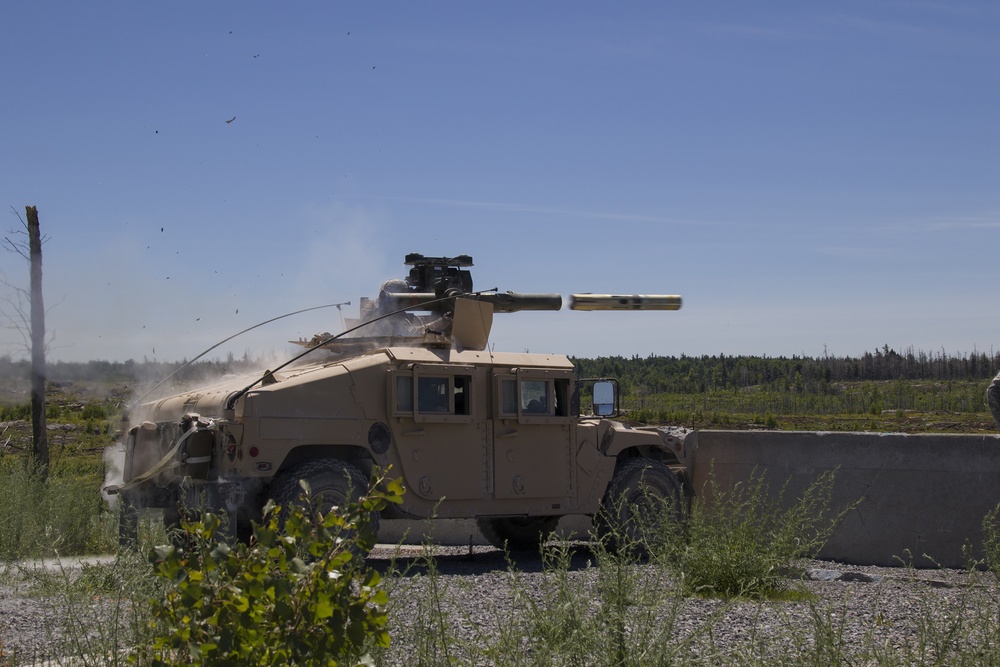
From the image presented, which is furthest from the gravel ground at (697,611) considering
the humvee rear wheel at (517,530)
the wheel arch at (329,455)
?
the humvee rear wheel at (517,530)

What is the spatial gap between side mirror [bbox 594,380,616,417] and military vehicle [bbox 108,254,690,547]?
1 centimetres

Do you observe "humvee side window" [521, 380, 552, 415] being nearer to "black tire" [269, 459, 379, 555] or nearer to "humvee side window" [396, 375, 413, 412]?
"humvee side window" [396, 375, 413, 412]

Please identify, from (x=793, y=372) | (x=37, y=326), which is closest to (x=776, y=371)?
(x=793, y=372)

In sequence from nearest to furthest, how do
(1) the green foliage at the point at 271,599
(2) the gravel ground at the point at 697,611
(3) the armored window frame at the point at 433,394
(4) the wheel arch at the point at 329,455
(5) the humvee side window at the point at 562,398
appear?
(1) the green foliage at the point at 271,599 → (2) the gravel ground at the point at 697,611 → (4) the wheel arch at the point at 329,455 → (3) the armored window frame at the point at 433,394 → (5) the humvee side window at the point at 562,398

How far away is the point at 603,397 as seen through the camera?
436 inches

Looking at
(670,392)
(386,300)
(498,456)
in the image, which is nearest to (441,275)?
(386,300)

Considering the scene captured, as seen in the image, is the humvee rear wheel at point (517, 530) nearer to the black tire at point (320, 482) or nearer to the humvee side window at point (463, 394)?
the humvee side window at point (463, 394)

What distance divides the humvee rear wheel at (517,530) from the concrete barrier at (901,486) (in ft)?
6.87

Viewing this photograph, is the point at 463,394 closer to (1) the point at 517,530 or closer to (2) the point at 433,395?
(2) the point at 433,395

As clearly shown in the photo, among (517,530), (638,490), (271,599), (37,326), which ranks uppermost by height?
(37,326)

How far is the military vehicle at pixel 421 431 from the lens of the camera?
29.6 feet

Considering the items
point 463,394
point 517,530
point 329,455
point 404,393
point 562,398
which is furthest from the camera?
point 517,530

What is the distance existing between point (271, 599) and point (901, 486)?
8501 mm

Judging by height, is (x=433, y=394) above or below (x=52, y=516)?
above
